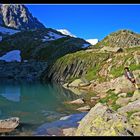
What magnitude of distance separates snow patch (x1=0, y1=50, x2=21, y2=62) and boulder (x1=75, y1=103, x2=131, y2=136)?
115 metres

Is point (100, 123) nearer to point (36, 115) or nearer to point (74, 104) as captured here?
point (36, 115)

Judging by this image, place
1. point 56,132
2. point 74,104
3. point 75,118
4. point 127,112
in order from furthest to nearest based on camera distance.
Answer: point 74,104
point 75,118
point 127,112
point 56,132

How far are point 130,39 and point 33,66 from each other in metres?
38.7

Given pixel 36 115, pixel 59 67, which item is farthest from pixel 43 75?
pixel 36 115

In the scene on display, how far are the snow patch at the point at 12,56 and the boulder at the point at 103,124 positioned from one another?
377 feet

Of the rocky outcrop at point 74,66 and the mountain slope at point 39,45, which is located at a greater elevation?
the mountain slope at point 39,45

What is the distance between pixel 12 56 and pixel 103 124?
410ft

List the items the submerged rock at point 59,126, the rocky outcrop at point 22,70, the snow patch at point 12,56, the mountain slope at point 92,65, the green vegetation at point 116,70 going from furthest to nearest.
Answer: the snow patch at point 12,56 < the rocky outcrop at point 22,70 < the mountain slope at point 92,65 < the green vegetation at point 116,70 < the submerged rock at point 59,126

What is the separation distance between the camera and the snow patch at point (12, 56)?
13575 cm

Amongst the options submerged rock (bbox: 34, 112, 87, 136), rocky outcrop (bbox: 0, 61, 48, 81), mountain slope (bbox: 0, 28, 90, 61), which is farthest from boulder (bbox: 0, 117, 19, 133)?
mountain slope (bbox: 0, 28, 90, 61)

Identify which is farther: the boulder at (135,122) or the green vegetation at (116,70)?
the green vegetation at (116,70)

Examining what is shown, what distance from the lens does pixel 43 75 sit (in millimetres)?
109562

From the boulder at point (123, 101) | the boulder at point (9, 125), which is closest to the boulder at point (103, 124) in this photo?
the boulder at point (9, 125)

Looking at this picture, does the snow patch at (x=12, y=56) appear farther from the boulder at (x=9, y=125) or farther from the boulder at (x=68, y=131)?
the boulder at (x=68, y=131)
